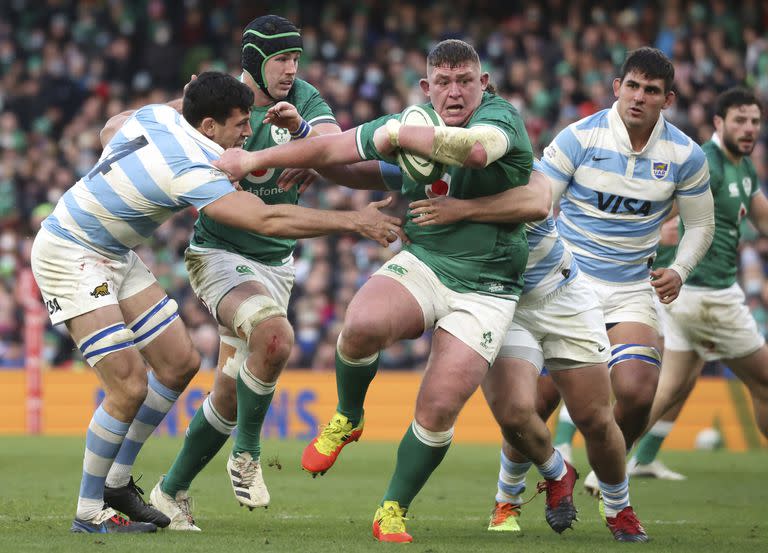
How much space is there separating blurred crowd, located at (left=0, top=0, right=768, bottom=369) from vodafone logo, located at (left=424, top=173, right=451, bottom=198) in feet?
32.4

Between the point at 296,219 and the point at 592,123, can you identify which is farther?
the point at 592,123

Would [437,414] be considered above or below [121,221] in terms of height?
below

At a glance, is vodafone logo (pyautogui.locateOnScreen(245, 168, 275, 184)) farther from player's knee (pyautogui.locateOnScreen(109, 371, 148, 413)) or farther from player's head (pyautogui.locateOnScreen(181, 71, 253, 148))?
player's knee (pyautogui.locateOnScreen(109, 371, 148, 413))

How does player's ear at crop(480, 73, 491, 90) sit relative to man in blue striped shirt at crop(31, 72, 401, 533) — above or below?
above

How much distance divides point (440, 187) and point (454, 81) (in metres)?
0.59

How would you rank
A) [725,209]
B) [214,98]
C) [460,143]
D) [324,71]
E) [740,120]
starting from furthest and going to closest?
[324,71] < [725,209] < [740,120] < [214,98] < [460,143]

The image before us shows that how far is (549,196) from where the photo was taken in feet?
23.5

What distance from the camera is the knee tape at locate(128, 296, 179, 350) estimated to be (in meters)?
7.56

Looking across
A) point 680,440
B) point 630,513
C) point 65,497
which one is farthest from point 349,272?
point 630,513

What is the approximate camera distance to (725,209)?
10.7m

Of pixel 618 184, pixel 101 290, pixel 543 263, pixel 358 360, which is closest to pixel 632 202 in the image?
pixel 618 184

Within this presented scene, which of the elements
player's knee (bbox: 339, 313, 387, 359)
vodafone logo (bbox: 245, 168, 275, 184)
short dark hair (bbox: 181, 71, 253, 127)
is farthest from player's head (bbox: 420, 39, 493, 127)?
vodafone logo (bbox: 245, 168, 275, 184)

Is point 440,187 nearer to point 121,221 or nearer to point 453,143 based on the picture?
point 453,143

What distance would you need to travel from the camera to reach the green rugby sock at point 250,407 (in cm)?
771
